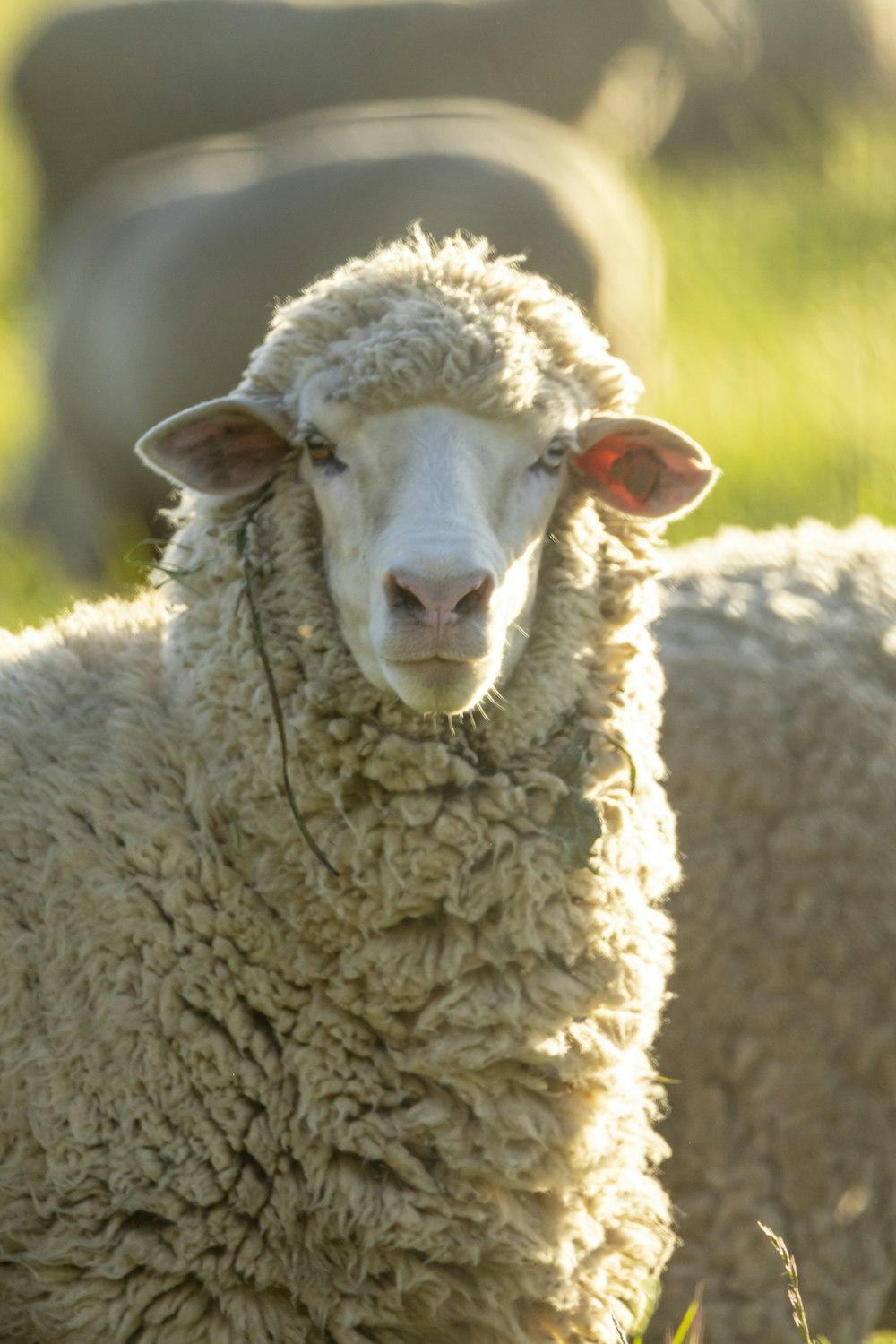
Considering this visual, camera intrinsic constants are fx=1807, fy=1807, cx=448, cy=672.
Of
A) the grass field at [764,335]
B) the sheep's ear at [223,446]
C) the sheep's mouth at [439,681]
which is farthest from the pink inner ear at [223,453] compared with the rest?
the grass field at [764,335]

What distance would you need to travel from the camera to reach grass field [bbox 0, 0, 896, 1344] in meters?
6.68

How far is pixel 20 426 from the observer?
1016 cm

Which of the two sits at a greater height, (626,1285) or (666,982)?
(666,982)

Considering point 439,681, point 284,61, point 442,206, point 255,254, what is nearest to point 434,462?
point 439,681

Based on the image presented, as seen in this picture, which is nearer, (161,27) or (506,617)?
(506,617)

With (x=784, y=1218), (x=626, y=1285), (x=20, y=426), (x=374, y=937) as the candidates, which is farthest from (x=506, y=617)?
(x=20, y=426)

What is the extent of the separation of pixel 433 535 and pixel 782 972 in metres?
1.51

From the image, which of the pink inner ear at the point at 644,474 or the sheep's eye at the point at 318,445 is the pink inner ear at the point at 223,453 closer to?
the sheep's eye at the point at 318,445

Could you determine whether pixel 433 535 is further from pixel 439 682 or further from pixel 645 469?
pixel 645 469

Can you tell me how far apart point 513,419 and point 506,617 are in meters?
0.32

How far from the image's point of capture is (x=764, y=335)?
962cm

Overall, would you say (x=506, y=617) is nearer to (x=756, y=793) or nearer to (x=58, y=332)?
(x=756, y=793)

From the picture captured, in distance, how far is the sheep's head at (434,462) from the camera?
96.8 inches

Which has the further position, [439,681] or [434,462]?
[434,462]
